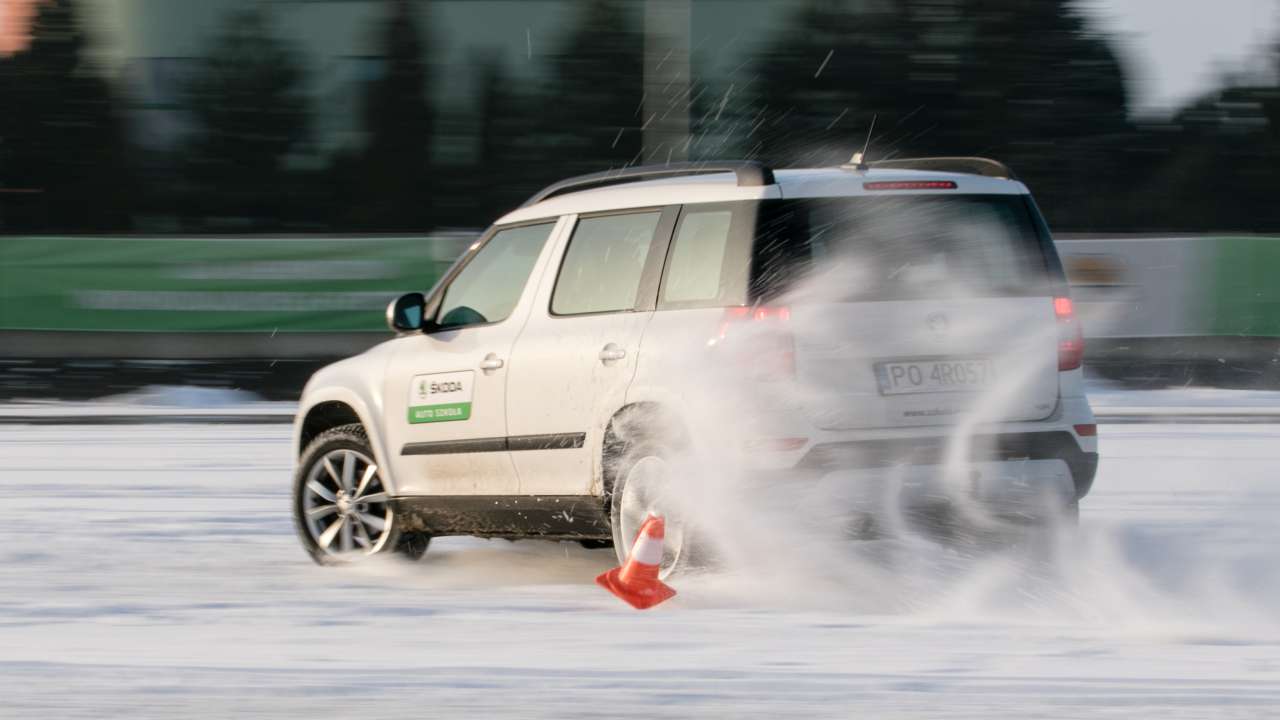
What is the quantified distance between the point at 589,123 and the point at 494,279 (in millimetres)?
21527

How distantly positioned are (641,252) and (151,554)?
3.00 m

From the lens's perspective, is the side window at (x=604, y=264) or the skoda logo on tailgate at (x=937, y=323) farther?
the side window at (x=604, y=264)

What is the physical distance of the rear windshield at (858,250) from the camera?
6980 mm

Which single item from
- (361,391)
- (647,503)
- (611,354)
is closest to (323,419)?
(361,391)

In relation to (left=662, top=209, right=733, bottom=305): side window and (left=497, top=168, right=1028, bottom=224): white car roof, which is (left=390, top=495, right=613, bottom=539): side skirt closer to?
(left=662, top=209, right=733, bottom=305): side window

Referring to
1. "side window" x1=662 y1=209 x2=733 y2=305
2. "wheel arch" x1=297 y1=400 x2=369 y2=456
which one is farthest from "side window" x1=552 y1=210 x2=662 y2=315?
"wheel arch" x1=297 y1=400 x2=369 y2=456

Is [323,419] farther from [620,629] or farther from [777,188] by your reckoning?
[777,188]

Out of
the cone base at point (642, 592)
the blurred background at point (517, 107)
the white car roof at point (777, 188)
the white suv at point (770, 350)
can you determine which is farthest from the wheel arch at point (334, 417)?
the blurred background at point (517, 107)

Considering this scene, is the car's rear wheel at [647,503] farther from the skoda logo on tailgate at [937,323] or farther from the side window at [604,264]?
the skoda logo on tailgate at [937,323]

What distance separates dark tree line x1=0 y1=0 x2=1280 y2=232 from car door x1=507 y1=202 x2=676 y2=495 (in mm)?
20518

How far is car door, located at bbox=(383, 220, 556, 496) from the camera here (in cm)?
803

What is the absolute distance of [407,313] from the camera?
8.40 m

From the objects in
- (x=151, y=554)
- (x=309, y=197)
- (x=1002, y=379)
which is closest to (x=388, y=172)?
(x=309, y=197)

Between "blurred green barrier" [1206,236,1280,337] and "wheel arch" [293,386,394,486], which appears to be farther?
"blurred green barrier" [1206,236,1280,337]
